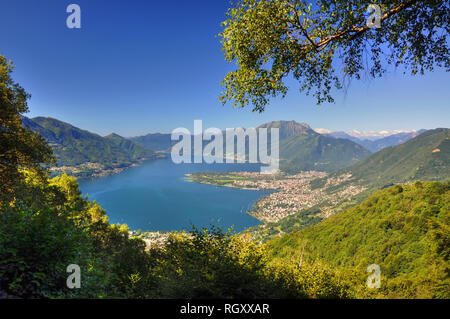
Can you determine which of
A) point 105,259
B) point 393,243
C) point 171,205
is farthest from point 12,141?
point 171,205

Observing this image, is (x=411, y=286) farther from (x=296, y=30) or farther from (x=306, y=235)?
(x=306, y=235)

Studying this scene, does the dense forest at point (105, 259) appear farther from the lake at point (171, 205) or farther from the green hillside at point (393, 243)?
the lake at point (171, 205)

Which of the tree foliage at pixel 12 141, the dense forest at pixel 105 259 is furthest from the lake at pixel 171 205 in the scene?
the tree foliage at pixel 12 141

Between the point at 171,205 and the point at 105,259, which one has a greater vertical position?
the point at 105,259

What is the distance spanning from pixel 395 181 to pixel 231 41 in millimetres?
230391

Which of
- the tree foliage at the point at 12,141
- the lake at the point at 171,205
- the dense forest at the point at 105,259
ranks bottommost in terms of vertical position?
the lake at the point at 171,205

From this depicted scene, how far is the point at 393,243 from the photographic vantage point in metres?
40.8

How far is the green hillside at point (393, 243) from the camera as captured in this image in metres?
16.1

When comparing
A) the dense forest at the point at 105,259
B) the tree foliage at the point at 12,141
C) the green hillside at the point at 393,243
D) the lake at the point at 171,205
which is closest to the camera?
the dense forest at the point at 105,259

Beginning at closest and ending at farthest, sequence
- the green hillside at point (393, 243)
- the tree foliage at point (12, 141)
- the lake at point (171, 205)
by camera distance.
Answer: the tree foliage at point (12, 141) < the green hillside at point (393, 243) < the lake at point (171, 205)

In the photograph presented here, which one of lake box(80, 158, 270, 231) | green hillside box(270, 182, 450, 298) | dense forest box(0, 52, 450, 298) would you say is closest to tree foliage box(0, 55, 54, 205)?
dense forest box(0, 52, 450, 298)

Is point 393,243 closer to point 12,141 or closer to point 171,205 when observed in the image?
point 12,141
